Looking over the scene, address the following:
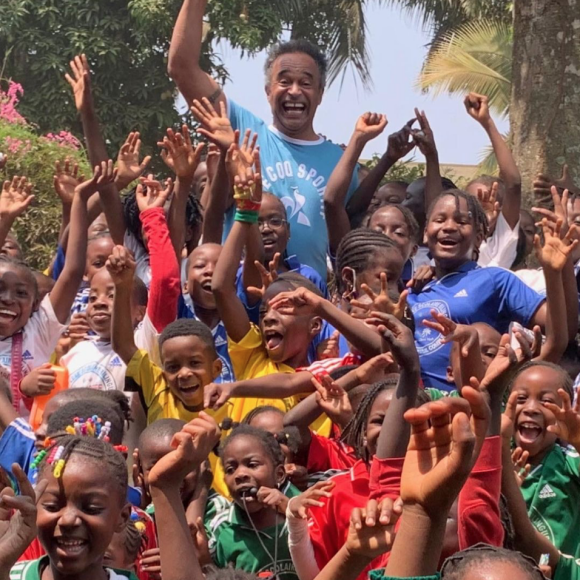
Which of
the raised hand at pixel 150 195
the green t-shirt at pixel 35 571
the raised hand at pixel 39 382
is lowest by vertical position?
the green t-shirt at pixel 35 571

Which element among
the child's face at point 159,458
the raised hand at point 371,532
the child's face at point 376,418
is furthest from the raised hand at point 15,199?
the raised hand at point 371,532

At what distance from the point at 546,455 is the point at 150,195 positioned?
2.27m

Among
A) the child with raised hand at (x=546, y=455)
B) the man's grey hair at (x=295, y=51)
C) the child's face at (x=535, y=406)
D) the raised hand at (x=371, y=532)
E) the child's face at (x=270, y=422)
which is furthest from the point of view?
the man's grey hair at (x=295, y=51)

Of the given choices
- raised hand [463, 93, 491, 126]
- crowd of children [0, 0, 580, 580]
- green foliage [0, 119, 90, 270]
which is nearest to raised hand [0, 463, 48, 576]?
crowd of children [0, 0, 580, 580]

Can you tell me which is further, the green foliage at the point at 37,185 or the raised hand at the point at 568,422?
the green foliage at the point at 37,185

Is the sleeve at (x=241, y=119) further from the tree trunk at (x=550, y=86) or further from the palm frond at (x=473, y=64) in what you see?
the palm frond at (x=473, y=64)

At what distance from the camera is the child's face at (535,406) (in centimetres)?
423

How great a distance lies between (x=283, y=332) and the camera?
4996 millimetres

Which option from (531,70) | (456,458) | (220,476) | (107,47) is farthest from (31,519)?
(107,47)

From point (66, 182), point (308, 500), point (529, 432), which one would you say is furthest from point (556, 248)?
point (66, 182)

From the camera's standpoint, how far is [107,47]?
16.6 metres

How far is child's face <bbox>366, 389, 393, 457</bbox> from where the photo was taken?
150 inches

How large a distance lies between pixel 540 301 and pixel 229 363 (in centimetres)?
129

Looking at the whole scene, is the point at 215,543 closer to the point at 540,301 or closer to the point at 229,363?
the point at 229,363
